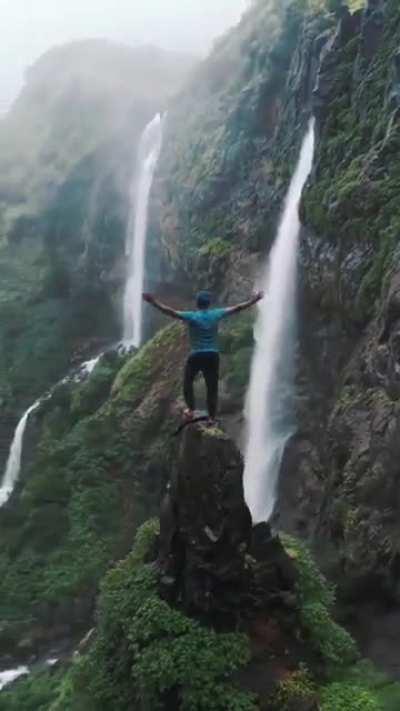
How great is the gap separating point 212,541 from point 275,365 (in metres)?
12.7

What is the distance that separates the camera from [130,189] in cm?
4291

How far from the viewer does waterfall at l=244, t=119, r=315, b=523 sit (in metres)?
20.5

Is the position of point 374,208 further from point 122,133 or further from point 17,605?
point 122,133

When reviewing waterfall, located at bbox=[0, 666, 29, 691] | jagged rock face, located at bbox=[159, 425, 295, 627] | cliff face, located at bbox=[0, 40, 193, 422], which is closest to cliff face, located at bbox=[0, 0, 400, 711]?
jagged rock face, located at bbox=[159, 425, 295, 627]

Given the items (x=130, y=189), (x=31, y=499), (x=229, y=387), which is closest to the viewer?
(x=229, y=387)

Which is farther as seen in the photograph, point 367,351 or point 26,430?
point 26,430

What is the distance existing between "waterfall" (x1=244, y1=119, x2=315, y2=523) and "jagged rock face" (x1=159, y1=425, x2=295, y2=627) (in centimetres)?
853

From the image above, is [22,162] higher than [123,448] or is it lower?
higher

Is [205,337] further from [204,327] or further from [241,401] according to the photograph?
[241,401]

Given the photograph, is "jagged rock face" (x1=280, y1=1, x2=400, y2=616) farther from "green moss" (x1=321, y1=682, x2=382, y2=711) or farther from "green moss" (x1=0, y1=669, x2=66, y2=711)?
"green moss" (x1=0, y1=669, x2=66, y2=711)

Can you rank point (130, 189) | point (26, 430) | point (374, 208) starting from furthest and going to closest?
point (130, 189), point (26, 430), point (374, 208)

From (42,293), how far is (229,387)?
897 inches

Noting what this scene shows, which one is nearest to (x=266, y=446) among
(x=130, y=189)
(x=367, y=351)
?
(x=367, y=351)

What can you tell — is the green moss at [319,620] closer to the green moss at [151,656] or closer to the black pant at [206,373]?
the green moss at [151,656]
